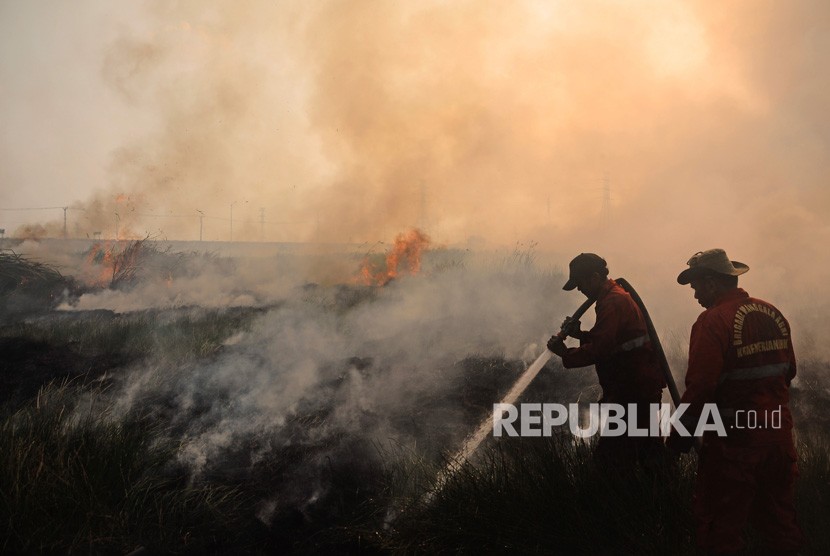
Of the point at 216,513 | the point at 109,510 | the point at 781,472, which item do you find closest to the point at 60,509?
the point at 109,510

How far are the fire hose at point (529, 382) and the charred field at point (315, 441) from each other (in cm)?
14

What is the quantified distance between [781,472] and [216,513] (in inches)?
154

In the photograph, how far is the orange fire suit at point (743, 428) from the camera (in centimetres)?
301

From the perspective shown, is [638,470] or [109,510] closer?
[638,470]

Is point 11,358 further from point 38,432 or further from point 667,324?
point 667,324

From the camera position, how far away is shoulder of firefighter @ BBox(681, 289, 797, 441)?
310cm

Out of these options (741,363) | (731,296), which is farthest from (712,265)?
(741,363)

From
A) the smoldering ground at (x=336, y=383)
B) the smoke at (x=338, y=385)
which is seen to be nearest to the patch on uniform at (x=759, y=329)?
the smoldering ground at (x=336, y=383)

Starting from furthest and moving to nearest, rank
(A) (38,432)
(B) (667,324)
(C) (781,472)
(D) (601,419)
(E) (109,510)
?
(B) (667,324) → (A) (38,432) → (D) (601,419) → (E) (109,510) → (C) (781,472)

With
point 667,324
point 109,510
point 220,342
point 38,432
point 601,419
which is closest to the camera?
point 109,510

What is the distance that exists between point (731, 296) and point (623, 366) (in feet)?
3.70

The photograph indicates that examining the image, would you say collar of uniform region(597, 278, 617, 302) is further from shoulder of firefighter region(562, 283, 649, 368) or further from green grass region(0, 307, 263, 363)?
green grass region(0, 307, 263, 363)

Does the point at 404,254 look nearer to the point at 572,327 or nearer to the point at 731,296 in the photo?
the point at 572,327

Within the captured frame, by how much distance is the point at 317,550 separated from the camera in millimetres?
4141
